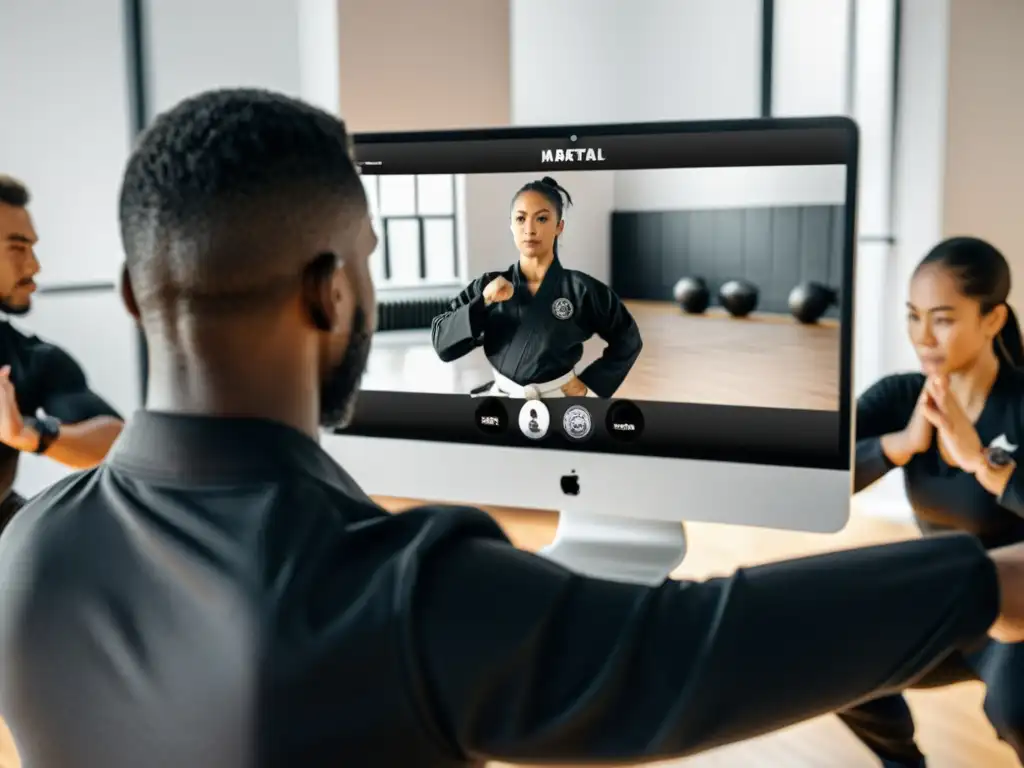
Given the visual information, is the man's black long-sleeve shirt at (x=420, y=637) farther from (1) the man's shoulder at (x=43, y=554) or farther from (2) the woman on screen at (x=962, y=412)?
(2) the woman on screen at (x=962, y=412)

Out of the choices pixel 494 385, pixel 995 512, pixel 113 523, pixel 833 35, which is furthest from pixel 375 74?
pixel 113 523

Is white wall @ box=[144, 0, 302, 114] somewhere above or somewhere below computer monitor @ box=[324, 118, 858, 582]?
above

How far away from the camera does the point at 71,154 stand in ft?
7.36

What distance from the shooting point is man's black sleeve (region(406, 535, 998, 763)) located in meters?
0.47

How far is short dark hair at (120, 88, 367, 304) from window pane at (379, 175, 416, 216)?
2.37ft

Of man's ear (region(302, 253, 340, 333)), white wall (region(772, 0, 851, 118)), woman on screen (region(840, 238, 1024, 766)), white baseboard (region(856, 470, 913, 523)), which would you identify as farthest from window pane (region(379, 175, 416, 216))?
white wall (region(772, 0, 851, 118))

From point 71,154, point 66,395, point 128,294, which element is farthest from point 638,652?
point 71,154

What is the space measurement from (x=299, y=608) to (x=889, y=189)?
111 inches

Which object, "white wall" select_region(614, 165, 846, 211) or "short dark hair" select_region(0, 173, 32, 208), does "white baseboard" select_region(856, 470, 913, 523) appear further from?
"short dark hair" select_region(0, 173, 32, 208)

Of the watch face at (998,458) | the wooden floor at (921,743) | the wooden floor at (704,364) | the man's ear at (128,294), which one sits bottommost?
the wooden floor at (921,743)

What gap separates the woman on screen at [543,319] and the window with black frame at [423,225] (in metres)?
0.09

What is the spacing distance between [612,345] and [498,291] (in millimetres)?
146

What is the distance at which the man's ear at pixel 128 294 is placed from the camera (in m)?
0.61

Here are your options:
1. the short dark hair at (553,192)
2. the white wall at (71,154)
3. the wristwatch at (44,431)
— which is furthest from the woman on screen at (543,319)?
the white wall at (71,154)
